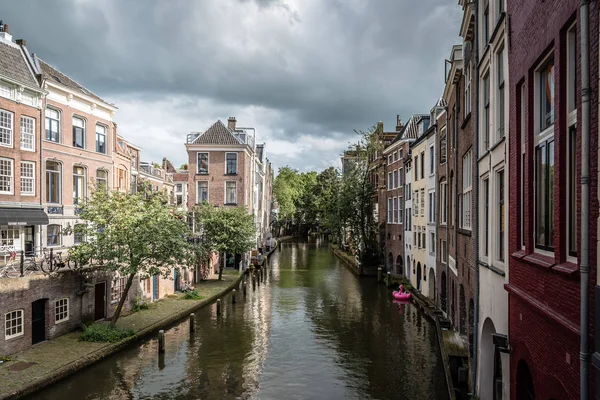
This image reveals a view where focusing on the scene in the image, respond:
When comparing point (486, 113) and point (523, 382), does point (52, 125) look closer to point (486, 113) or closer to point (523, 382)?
point (486, 113)

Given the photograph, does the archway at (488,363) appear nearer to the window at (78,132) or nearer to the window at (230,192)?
→ the window at (78,132)

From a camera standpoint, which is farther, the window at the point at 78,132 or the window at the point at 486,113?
the window at the point at 78,132

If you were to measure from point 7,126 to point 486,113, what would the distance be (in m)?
21.0

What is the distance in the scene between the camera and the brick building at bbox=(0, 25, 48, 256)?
2172cm

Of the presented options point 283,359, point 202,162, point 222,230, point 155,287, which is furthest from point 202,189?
point 283,359

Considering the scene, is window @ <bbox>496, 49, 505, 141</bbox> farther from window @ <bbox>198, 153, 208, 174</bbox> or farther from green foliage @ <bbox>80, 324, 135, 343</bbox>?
window @ <bbox>198, 153, 208, 174</bbox>

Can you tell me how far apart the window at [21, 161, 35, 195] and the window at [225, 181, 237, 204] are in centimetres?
2709

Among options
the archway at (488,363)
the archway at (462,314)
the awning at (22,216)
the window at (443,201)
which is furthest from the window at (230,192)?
the archway at (488,363)

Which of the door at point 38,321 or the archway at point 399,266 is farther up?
the door at point 38,321

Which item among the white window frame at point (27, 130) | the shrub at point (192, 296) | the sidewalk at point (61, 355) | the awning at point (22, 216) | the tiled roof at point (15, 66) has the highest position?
the tiled roof at point (15, 66)

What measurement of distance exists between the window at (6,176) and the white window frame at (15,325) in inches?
263

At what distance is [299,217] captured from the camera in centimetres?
11612

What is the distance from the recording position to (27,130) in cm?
2289

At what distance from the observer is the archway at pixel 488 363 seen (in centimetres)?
1230
